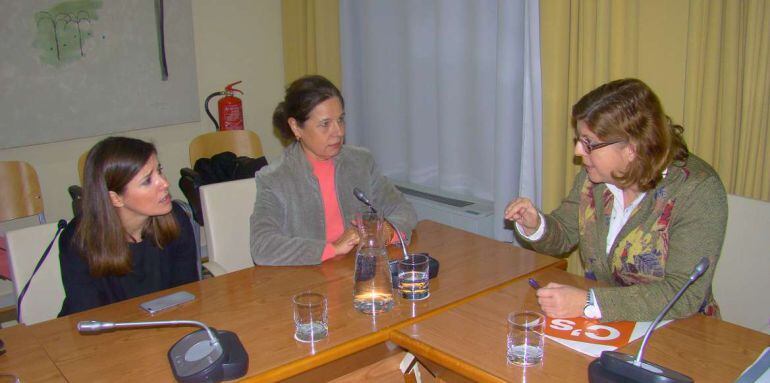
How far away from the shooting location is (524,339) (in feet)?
5.26

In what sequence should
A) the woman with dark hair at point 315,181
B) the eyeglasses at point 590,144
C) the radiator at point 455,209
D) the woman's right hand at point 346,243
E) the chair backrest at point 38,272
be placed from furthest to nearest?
the radiator at point 455,209, the woman with dark hair at point 315,181, the woman's right hand at point 346,243, the chair backrest at point 38,272, the eyeglasses at point 590,144

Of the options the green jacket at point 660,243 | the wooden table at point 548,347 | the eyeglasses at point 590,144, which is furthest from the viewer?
the eyeglasses at point 590,144

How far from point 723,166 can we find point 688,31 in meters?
0.51

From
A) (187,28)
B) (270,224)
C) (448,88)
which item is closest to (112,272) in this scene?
(270,224)

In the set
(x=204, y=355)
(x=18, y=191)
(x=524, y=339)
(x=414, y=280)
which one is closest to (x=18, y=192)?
(x=18, y=191)

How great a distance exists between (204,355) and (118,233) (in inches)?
28.8

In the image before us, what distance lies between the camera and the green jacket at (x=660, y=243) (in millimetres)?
1744

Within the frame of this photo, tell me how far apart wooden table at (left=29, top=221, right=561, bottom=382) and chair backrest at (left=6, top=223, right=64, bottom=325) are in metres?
0.34

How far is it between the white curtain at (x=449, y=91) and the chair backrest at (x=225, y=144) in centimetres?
63

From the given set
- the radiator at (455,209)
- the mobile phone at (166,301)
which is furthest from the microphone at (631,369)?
the radiator at (455,209)

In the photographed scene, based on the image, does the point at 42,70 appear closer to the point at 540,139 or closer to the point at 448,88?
the point at 448,88

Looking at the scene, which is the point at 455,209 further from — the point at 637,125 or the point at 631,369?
the point at 631,369

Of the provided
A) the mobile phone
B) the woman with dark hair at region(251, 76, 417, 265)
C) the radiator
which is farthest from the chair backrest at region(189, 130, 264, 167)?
the mobile phone

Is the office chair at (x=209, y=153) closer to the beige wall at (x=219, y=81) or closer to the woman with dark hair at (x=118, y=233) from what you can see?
the beige wall at (x=219, y=81)
